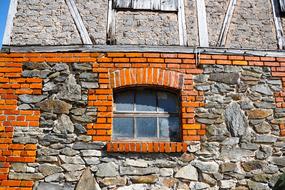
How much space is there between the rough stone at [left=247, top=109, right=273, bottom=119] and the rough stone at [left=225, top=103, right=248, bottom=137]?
0.39 feet

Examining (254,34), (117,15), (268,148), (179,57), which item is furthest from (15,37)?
(268,148)

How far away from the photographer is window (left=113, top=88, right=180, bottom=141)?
4758 millimetres

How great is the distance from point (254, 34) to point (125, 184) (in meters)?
3.33

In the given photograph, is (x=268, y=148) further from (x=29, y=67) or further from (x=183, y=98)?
(x=29, y=67)

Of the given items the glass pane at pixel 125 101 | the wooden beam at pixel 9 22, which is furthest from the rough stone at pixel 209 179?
the wooden beam at pixel 9 22

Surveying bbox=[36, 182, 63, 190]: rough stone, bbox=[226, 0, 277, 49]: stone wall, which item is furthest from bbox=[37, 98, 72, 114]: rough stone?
bbox=[226, 0, 277, 49]: stone wall

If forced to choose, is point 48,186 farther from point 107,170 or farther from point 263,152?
point 263,152

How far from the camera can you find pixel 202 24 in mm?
5227

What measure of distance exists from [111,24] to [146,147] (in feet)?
7.10

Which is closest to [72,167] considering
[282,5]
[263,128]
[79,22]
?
[79,22]

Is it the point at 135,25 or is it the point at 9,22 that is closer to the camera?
the point at 9,22

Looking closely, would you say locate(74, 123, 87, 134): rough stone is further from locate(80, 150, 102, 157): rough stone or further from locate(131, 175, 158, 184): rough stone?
locate(131, 175, 158, 184): rough stone

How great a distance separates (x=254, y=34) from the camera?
5262mm

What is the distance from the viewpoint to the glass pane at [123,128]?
473cm
